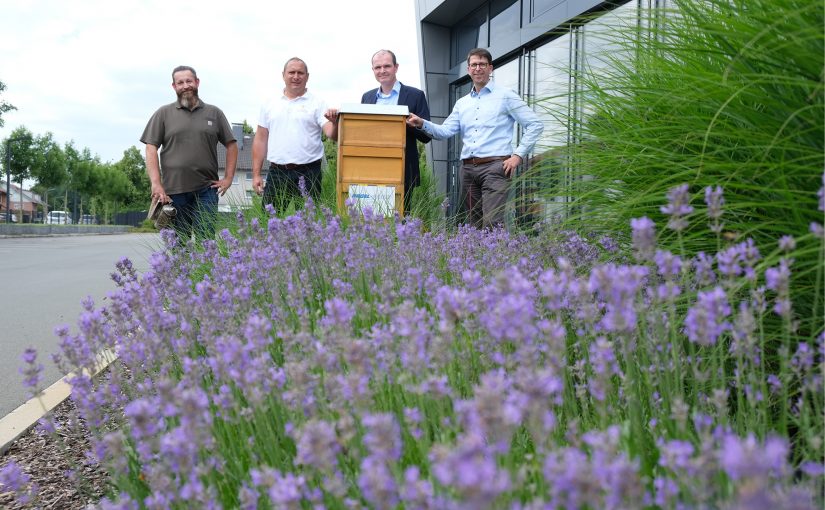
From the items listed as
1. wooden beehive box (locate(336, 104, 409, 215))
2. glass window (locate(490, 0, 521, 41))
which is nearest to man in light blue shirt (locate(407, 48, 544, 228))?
wooden beehive box (locate(336, 104, 409, 215))

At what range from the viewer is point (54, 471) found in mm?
2879

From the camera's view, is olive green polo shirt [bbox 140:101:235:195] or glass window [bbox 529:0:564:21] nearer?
olive green polo shirt [bbox 140:101:235:195]

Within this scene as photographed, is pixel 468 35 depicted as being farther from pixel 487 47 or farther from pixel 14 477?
pixel 14 477

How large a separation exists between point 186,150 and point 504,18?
7.52 metres

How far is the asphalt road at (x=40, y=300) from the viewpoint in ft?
15.4

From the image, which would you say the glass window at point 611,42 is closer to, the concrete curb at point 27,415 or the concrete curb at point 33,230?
the concrete curb at point 27,415

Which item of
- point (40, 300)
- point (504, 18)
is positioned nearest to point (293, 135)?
point (40, 300)

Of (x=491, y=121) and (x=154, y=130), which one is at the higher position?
(x=491, y=121)

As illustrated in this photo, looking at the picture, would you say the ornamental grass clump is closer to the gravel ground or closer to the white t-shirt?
the gravel ground

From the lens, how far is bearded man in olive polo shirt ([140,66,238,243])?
595cm

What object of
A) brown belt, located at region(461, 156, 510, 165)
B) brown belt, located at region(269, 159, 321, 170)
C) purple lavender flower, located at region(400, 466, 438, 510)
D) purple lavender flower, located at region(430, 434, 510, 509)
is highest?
brown belt, located at region(461, 156, 510, 165)

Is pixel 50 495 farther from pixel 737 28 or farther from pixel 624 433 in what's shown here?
pixel 737 28

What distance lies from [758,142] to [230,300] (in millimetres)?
1956

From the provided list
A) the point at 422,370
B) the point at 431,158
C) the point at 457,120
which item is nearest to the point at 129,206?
the point at 431,158
